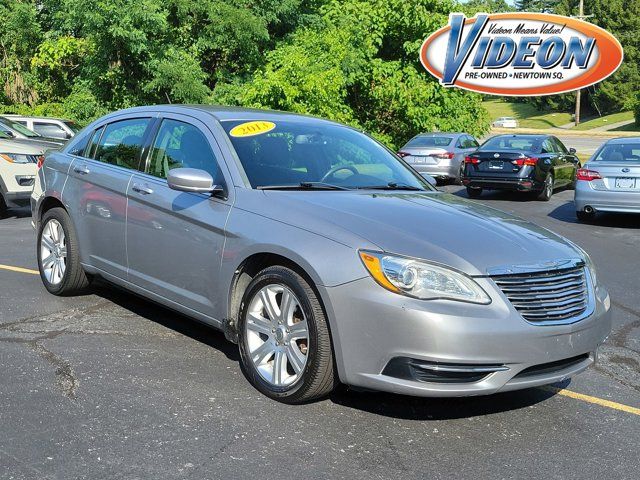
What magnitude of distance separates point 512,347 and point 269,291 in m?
1.36

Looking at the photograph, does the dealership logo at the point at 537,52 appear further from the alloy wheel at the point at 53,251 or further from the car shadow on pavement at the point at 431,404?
the car shadow on pavement at the point at 431,404

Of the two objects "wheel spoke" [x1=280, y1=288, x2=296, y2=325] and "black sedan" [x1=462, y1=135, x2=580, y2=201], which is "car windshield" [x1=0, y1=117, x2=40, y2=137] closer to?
"black sedan" [x1=462, y1=135, x2=580, y2=201]

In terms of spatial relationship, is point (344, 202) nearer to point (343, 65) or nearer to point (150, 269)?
point (150, 269)

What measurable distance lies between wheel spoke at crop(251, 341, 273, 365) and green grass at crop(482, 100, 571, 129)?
64436mm

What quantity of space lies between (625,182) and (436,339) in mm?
9809

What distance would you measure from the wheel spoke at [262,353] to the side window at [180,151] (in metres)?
1.12

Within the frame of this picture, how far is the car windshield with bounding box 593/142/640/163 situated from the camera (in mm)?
12889

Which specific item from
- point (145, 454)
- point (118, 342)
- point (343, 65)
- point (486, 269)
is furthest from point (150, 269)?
point (343, 65)

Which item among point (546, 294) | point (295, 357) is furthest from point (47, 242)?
point (546, 294)

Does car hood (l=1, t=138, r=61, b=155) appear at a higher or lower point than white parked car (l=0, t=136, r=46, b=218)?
higher

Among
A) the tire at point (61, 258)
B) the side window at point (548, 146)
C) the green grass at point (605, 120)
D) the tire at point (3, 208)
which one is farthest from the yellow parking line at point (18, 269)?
the green grass at point (605, 120)

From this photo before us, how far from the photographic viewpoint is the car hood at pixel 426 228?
4.01 metres

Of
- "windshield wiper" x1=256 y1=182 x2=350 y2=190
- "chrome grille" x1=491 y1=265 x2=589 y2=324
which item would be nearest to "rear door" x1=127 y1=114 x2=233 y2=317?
"windshield wiper" x1=256 y1=182 x2=350 y2=190

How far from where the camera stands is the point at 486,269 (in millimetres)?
3943
